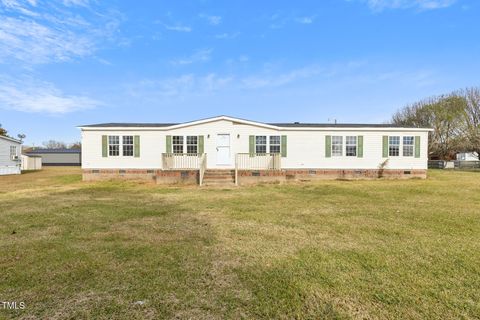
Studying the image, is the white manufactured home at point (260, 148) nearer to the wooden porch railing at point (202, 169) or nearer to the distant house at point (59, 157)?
the wooden porch railing at point (202, 169)

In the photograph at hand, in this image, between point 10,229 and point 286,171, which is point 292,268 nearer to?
point 10,229

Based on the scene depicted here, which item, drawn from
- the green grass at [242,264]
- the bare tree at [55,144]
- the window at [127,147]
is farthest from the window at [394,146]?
the bare tree at [55,144]

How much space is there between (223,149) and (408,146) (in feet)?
36.3

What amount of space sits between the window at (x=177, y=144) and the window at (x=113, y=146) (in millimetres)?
3291

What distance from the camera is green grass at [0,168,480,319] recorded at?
272 cm

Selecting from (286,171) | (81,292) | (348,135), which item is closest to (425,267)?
(81,292)

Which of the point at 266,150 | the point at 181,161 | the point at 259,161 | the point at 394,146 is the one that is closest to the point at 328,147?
the point at 266,150

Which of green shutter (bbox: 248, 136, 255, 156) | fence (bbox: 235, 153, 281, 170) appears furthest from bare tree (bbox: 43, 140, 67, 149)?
fence (bbox: 235, 153, 281, 170)

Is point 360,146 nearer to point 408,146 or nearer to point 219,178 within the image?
point 408,146

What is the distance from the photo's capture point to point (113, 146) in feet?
51.9

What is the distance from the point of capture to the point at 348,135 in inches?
631

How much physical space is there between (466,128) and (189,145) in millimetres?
31252

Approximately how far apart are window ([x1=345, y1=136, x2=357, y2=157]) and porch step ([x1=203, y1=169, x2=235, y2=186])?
7077 millimetres

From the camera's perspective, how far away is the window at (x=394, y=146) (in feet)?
52.5
